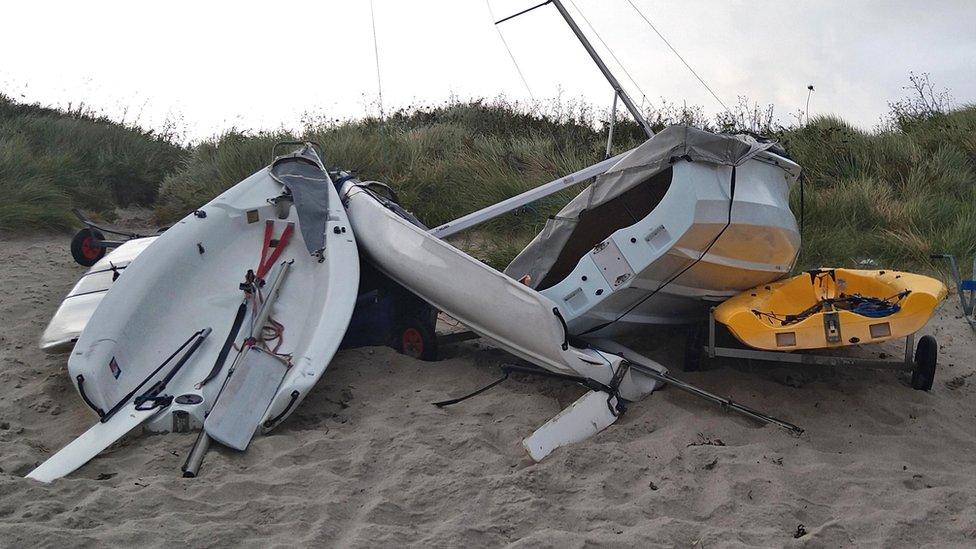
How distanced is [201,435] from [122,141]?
327 inches

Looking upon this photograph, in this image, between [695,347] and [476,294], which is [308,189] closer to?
[476,294]

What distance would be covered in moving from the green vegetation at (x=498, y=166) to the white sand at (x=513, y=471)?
2379 millimetres

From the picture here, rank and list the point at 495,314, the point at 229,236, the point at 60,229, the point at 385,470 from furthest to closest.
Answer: the point at 60,229
the point at 229,236
the point at 495,314
the point at 385,470

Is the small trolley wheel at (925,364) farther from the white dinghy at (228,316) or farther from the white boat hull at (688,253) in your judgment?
the white dinghy at (228,316)

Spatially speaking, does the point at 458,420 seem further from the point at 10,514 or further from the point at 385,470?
the point at 10,514

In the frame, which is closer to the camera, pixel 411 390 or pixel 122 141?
pixel 411 390

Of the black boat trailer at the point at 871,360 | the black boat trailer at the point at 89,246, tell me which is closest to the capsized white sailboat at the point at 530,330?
the black boat trailer at the point at 871,360

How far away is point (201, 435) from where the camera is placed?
170 inches

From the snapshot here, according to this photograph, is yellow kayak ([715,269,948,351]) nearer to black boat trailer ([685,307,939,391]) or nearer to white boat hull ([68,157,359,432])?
black boat trailer ([685,307,939,391])

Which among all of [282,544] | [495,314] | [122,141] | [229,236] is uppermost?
[122,141]

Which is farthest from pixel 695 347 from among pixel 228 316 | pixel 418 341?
pixel 228 316

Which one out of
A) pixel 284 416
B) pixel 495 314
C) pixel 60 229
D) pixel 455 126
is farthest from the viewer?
pixel 455 126

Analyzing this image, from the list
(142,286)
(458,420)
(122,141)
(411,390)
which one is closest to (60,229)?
(122,141)

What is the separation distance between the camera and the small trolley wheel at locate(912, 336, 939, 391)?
15.9 feet
